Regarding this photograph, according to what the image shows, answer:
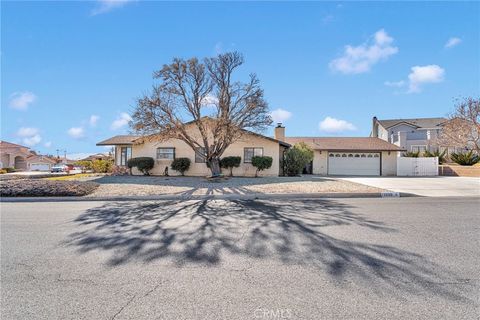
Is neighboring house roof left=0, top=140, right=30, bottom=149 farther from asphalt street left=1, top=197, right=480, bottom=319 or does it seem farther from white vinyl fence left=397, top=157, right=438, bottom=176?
white vinyl fence left=397, top=157, right=438, bottom=176

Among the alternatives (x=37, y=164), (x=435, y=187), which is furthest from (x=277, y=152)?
(x=37, y=164)

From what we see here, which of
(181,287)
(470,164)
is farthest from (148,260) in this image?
(470,164)

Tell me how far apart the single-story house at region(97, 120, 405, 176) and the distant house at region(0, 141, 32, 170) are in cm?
3944

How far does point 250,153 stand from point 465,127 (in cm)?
2126

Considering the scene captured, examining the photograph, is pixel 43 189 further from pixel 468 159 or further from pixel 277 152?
pixel 468 159

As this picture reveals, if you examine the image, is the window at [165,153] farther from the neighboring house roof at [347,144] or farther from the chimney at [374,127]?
the chimney at [374,127]

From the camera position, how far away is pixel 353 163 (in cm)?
2814

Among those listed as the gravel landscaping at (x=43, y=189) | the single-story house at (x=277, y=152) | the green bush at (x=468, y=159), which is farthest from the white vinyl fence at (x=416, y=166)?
the gravel landscaping at (x=43, y=189)

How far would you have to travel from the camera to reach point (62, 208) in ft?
31.4

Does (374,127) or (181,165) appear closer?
(181,165)

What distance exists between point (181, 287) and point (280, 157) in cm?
2155

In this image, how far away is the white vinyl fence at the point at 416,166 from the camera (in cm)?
2709

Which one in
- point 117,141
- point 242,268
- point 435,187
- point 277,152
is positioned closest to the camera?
point 242,268

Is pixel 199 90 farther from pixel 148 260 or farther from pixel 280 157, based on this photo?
pixel 148 260
